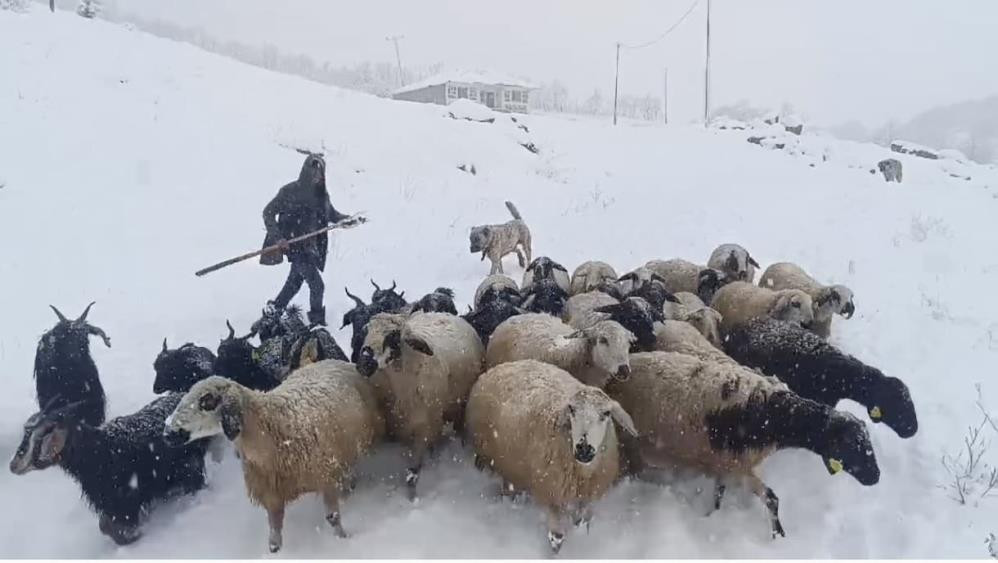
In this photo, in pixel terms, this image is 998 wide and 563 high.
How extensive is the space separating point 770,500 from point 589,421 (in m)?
1.50

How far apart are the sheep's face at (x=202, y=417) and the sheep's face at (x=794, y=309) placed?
5609 mm

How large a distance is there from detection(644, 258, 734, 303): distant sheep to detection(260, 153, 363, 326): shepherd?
4.67m

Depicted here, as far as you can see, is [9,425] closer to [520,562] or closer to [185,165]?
[520,562]

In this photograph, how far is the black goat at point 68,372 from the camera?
6.30 meters

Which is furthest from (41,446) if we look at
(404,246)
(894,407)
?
(404,246)

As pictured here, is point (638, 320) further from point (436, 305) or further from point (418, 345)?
point (436, 305)

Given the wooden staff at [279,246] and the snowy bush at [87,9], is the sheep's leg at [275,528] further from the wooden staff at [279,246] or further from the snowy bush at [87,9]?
the snowy bush at [87,9]

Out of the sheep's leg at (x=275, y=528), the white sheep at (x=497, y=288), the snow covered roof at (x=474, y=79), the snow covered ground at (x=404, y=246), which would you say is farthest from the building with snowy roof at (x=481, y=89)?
the sheep's leg at (x=275, y=528)

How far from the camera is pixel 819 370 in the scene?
19.4 feet

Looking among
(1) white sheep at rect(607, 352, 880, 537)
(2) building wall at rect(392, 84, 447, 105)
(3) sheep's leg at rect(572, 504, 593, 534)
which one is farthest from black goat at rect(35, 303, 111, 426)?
(2) building wall at rect(392, 84, 447, 105)

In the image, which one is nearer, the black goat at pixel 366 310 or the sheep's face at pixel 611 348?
the sheep's face at pixel 611 348

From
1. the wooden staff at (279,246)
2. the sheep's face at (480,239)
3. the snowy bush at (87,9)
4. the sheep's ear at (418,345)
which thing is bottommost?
the sheep's face at (480,239)

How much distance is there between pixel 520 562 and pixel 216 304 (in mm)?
7521

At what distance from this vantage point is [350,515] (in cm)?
505
